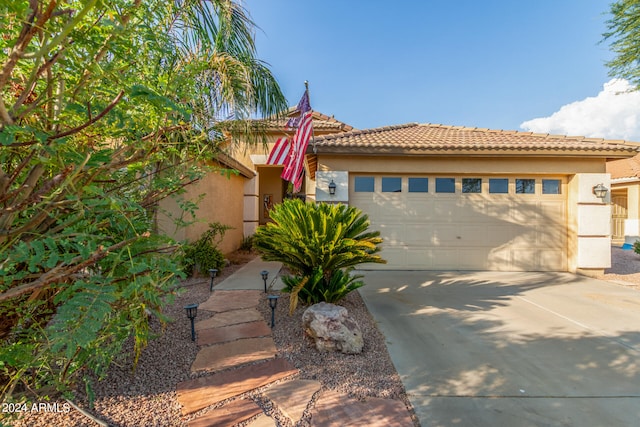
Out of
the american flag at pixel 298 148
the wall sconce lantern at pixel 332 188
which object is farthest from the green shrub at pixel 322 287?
the wall sconce lantern at pixel 332 188

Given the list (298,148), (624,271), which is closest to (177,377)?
(298,148)

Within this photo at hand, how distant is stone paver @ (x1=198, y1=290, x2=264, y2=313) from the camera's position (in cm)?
495

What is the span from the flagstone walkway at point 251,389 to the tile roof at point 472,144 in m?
5.11

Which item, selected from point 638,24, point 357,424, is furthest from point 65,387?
point 638,24

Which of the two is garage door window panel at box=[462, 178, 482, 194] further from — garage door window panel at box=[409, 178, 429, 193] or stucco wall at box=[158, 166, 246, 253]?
stucco wall at box=[158, 166, 246, 253]

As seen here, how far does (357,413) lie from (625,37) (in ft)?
37.4

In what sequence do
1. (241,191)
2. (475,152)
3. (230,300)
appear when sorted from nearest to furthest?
(230,300) → (475,152) → (241,191)

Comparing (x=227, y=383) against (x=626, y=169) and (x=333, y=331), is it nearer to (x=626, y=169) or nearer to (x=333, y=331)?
(x=333, y=331)

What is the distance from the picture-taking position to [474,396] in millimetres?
2637

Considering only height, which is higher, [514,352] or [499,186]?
[499,186]

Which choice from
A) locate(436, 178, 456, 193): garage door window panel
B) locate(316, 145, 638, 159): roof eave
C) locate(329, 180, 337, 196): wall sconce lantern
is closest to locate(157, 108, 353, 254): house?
locate(329, 180, 337, 196): wall sconce lantern

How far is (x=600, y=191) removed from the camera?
24.2 ft

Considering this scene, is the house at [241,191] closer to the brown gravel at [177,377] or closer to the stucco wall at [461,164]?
the stucco wall at [461,164]

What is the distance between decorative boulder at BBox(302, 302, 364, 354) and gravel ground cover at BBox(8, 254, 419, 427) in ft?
0.35
